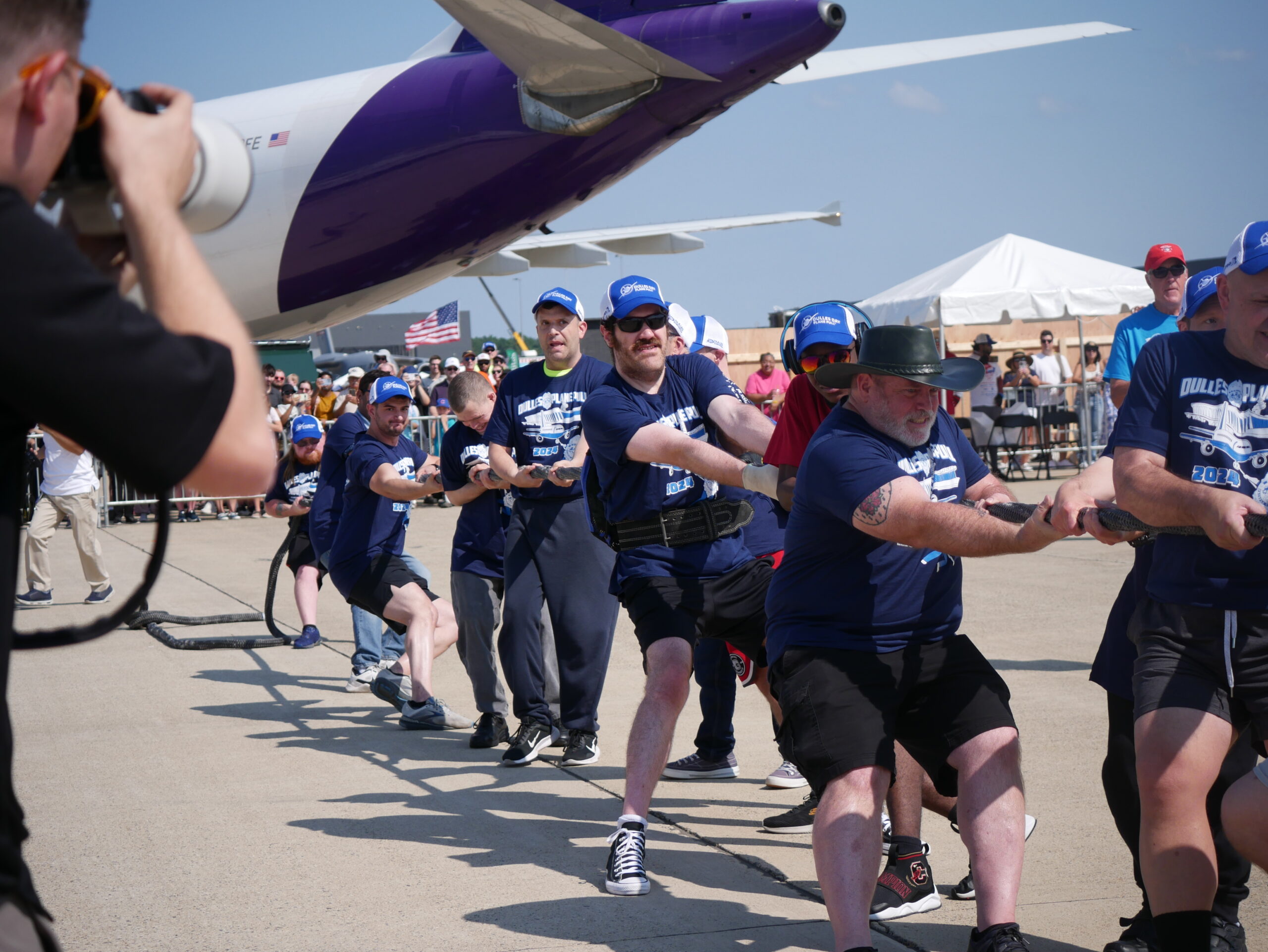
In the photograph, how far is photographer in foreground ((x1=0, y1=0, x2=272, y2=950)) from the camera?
4.01 feet

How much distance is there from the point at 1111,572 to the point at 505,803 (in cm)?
691

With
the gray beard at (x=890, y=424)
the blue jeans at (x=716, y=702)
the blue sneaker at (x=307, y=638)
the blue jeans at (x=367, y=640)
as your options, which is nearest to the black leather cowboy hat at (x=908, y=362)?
the gray beard at (x=890, y=424)

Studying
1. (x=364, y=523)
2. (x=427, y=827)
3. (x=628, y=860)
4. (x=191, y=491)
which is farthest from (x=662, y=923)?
(x=191, y=491)

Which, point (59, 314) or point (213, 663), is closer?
point (59, 314)

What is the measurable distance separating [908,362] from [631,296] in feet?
5.58

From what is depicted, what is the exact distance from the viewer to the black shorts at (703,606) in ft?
15.1

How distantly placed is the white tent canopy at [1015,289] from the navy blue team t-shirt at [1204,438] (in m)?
15.5

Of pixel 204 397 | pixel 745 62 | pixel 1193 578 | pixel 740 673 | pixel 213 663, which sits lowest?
pixel 213 663

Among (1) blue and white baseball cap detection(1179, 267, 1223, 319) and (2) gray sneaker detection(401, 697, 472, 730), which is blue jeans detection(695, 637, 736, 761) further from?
(1) blue and white baseball cap detection(1179, 267, 1223, 319)

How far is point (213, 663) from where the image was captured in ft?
29.5

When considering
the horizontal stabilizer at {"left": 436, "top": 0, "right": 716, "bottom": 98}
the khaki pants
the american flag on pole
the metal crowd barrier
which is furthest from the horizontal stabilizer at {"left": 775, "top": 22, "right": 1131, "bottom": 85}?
the american flag on pole

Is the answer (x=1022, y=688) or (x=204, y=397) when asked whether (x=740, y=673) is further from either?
(x=204, y=397)

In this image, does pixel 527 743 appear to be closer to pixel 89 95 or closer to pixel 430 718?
pixel 430 718

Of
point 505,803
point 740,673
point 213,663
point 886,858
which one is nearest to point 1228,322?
point 886,858
